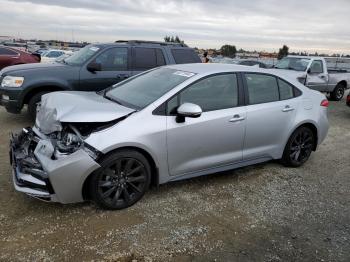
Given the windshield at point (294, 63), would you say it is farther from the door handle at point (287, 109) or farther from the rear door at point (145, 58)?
the door handle at point (287, 109)

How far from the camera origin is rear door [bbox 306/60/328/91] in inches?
514

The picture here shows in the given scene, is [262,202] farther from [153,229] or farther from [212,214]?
[153,229]

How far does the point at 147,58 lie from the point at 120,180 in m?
4.88

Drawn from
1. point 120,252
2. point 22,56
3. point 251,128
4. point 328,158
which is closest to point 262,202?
point 251,128

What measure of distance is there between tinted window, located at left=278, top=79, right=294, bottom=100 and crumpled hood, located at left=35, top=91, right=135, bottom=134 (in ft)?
8.00

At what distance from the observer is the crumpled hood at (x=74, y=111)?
3971mm

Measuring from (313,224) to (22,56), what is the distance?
14.4 m

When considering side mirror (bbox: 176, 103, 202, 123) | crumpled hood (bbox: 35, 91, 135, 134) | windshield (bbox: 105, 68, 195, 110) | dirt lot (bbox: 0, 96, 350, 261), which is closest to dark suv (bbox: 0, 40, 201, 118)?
dirt lot (bbox: 0, 96, 350, 261)

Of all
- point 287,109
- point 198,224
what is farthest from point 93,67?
point 198,224

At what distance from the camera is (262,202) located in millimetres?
4660

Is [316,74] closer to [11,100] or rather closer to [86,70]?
[86,70]

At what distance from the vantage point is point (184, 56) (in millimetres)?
8852

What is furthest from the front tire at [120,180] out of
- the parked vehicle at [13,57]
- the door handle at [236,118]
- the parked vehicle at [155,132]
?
the parked vehicle at [13,57]

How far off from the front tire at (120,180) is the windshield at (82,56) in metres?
4.42
